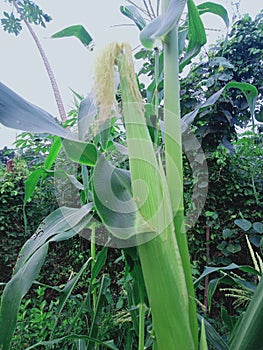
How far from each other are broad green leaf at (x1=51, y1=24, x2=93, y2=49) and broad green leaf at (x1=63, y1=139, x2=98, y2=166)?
0.22 m

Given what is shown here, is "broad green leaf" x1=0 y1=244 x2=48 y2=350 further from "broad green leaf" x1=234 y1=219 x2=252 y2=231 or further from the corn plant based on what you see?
"broad green leaf" x1=234 y1=219 x2=252 y2=231

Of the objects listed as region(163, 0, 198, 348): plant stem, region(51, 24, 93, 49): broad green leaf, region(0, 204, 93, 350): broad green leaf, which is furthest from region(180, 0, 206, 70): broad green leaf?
region(0, 204, 93, 350): broad green leaf

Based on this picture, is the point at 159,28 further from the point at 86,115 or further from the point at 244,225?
the point at 244,225

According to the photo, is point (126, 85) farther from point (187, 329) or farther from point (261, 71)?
point (261, 71)

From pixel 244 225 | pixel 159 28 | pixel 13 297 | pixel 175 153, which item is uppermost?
pixel 159 28

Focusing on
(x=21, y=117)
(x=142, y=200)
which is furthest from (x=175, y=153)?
(x=21, y=117)

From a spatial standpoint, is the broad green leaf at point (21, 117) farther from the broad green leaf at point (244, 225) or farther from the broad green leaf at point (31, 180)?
the broad green leaf at point (244, 225)

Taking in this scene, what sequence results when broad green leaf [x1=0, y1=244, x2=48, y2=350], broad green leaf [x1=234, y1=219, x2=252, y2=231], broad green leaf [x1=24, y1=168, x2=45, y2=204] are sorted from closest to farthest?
broad green leaf [x1=0, y1=244, x2=48, y2=350] < broad green leaf [x1=24, y1=168, x2=45, y2=204] < broad green leaf [x1=234, y1=219, x2=252, y2=231]

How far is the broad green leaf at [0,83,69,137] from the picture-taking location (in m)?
0.31

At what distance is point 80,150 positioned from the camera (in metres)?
0.34

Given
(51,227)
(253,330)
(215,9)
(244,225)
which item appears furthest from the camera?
(244,225)

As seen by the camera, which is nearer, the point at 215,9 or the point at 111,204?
the point at 111,204

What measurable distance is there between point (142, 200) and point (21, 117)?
0.16m

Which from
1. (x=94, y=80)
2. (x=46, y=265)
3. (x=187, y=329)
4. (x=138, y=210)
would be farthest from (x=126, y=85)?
(x=46, y=265)
